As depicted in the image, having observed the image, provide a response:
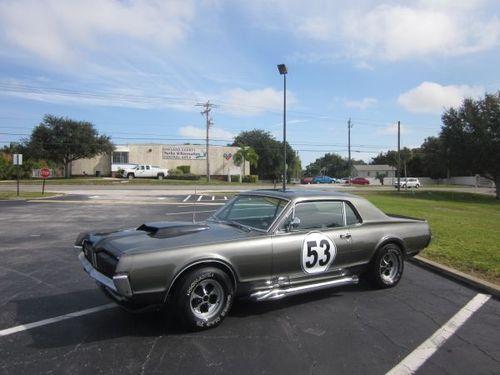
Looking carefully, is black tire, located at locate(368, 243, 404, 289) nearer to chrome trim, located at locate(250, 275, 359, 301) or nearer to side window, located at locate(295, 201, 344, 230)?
chrome trim, located at locate(250, 275, 359, 301)

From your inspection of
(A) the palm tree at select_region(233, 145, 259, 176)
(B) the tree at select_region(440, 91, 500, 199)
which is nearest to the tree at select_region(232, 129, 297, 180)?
(A) the palm tree at select_region(233, 145, 259, 176)

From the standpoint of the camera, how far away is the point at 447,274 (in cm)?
728

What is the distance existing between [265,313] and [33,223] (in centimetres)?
1080

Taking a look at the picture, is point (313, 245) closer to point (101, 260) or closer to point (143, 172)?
point (101, 260)

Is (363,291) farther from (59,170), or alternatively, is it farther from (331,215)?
(59,170)

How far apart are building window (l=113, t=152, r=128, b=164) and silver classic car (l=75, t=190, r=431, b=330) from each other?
196ft

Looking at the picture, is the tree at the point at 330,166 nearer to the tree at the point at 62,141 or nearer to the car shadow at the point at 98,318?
the tree at the point at 62,141

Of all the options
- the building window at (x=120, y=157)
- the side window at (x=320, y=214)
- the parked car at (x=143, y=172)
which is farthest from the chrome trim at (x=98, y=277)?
the building window at (x=120, y=157)

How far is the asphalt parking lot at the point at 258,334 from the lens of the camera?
3859 mm

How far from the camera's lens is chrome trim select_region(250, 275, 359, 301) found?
4.95 m

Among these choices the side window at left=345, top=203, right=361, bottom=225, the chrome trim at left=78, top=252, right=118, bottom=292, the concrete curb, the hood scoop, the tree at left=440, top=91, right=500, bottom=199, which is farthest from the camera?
the tree at left=440, top=91, right=500, bottom=199

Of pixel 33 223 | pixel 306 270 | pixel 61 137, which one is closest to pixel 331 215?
pixel 306 270

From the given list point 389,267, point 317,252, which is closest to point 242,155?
point 389,267

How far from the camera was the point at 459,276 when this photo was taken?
275 inches
